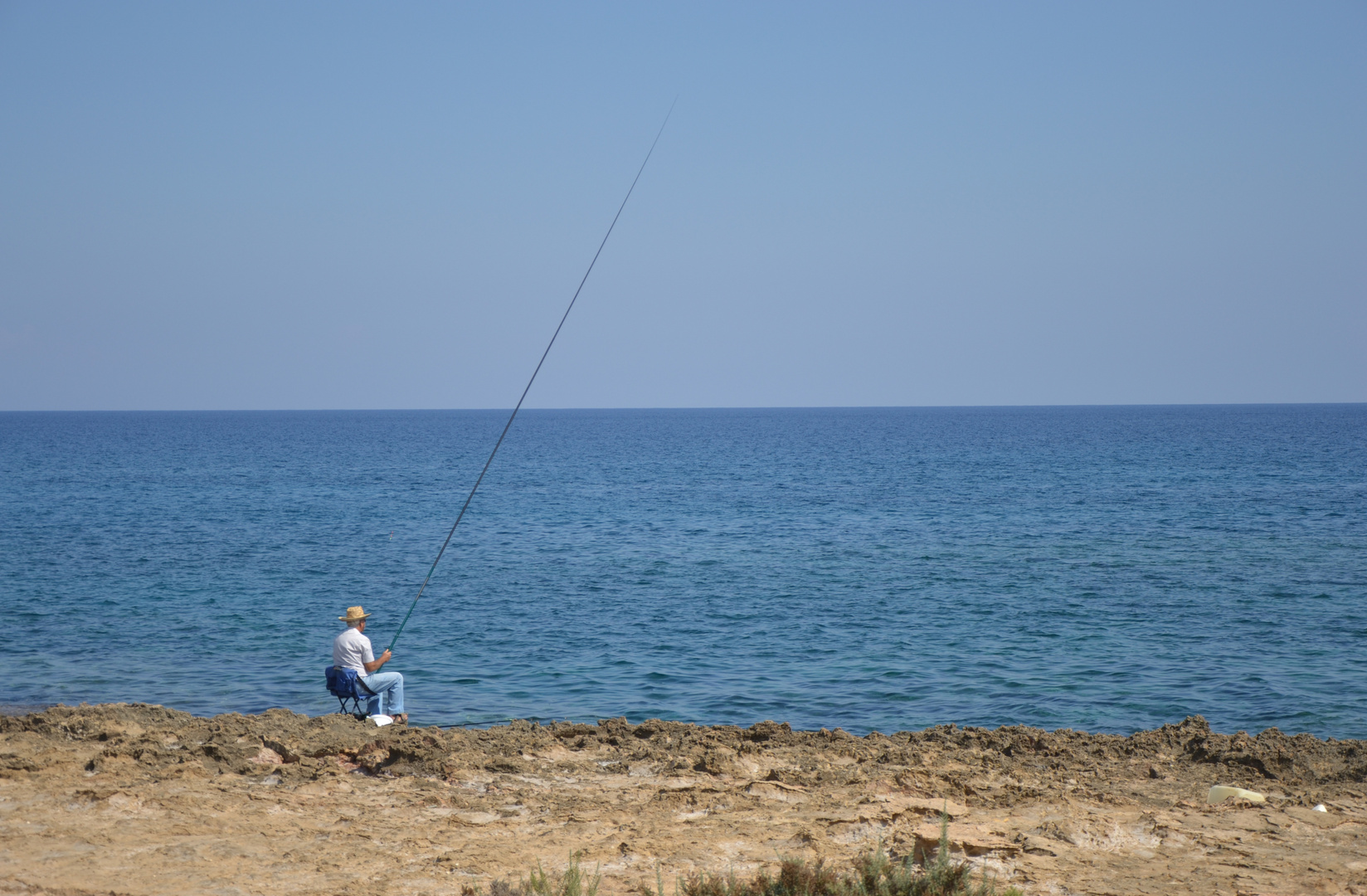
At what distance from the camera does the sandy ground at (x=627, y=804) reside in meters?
6.02

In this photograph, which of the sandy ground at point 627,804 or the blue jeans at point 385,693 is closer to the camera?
the sandy ground at point 627,804

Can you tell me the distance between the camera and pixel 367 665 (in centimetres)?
996

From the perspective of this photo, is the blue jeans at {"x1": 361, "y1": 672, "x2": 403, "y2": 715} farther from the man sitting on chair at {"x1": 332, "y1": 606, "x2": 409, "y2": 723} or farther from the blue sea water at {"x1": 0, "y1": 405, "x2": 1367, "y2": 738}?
the blue sea water at {"x1": 0, "y1": 405, "x2": 1367, "y2": 738}

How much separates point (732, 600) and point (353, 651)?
1145 centimetres

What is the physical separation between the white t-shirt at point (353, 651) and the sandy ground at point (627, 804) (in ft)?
1.74

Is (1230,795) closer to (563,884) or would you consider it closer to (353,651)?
(563,884)

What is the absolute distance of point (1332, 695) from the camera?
42.4 feet

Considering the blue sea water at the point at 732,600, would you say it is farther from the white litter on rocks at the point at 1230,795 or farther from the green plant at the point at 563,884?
the green plant at the point at 563,884

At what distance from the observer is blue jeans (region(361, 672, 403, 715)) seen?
9960 millimetres

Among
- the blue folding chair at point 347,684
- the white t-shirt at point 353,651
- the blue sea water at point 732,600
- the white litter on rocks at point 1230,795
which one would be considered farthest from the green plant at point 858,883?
the blue sea water at point 732,600

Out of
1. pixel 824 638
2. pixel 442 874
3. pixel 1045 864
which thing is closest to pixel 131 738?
pixel 442 874

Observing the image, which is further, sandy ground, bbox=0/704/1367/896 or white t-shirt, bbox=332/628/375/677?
white t-shirt, bbox=332/628/375/677

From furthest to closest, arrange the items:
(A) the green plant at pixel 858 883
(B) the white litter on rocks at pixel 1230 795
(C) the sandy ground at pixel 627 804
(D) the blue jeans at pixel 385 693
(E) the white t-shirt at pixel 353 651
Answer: (D) the blue jeans at pixel 385 693 → (E) the white t-shirt at pixel 353 651 → (B) the white litter on rocks at pixel 1230 795 → (C) the sandy ground at pixel 627 804 → (A) the green plant at pixel 858 883

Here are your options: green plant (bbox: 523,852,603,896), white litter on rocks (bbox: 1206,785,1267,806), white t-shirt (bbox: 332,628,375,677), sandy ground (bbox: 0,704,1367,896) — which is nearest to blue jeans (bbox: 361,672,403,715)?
white t-shirt (bbox: 332,628,375,677)
